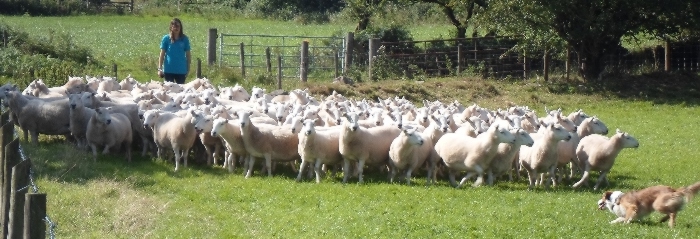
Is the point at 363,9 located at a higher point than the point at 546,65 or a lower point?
higher

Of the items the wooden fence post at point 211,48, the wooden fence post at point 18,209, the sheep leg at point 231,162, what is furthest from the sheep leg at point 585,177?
the wooden fence post at point 211,48

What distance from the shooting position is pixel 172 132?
16016 millimetres

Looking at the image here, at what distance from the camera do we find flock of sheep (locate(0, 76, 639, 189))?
14.8 metres

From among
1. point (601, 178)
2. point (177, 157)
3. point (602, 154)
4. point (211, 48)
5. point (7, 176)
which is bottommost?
point (601, 178)

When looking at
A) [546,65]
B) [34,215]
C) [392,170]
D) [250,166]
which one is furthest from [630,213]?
[546,65]

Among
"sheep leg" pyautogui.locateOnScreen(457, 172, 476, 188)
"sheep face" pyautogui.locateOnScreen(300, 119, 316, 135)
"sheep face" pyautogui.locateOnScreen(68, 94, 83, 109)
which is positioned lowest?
"sheep leg" pyautogui.locateOnScreen(457, 172, 476, 188)

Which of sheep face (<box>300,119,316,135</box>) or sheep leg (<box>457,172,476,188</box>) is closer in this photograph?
sheep leg (<box>457,172,476,188</box>)

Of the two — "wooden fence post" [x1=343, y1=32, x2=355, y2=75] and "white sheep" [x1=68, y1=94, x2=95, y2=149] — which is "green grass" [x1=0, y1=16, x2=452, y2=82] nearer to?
"wooden fence post" [x1=343, y1=32, x2=355, y2=75]

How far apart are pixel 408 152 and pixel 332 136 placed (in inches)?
51.7

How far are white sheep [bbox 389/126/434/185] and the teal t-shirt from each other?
19.9 ft

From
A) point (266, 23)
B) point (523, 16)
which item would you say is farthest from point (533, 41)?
point (266, 23)

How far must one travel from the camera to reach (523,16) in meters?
30.3

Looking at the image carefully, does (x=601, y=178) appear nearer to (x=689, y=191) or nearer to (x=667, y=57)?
(x=689, y=191)

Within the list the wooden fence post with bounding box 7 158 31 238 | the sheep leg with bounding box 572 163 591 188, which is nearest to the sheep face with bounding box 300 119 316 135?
the sheep leg with bounding box 572 163 591 188
